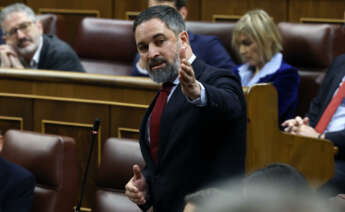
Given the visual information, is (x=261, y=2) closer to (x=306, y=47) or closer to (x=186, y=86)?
(x=306, y=47)

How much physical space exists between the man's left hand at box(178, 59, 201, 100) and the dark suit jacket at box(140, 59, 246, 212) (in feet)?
0.16

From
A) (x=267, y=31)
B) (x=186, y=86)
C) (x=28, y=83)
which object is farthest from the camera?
(x=267, y=31)

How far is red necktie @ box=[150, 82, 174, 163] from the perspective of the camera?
619mm

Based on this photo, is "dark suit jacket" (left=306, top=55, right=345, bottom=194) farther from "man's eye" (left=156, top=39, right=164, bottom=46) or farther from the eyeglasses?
the eyeglasses

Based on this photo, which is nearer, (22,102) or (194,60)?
(194,60)

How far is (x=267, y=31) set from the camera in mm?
1191

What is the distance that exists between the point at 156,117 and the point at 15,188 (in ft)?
0.96

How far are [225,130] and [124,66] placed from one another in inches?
35.5

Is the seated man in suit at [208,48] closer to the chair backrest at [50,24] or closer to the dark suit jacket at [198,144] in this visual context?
the chair backrest at [50,24]

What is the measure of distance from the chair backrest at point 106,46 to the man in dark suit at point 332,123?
584mm

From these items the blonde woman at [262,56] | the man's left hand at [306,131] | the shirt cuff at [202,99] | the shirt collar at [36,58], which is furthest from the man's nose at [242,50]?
the shirt cuff at [202,99]

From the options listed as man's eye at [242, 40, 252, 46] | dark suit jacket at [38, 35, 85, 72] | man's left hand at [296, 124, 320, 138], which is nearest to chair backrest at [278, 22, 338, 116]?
man's eye at [242, 40, 252, 46]

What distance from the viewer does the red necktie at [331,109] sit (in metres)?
0.91

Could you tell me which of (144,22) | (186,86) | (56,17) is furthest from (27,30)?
(186,86)
